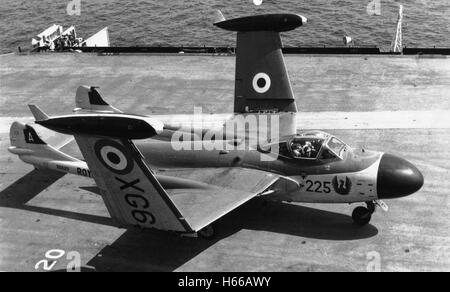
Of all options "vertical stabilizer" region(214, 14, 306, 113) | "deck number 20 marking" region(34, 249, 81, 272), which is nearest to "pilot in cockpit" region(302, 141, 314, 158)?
"vertical stabilizer" region(214, 14, 306, 113)

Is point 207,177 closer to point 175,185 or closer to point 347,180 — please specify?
point 175,185

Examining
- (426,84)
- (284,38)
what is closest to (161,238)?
(426,84)

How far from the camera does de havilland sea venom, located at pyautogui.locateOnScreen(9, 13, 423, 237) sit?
636 inches

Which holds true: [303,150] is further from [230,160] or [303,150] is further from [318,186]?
[230,160]

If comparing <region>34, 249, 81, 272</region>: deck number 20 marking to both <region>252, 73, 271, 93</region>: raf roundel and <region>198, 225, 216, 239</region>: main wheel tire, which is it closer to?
<region>198, 225, 216, 239</region>: main wheel tire

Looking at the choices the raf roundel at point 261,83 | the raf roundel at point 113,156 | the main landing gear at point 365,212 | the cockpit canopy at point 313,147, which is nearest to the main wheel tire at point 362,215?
the main landing gear at point 365,212

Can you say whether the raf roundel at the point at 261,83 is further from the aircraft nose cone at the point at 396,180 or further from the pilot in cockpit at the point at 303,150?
the aircraft nose cone at the point at 396,180

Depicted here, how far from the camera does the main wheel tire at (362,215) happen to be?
19.5 metres

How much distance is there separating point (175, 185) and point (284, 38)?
1425 inches

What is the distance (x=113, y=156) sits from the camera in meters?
16.1

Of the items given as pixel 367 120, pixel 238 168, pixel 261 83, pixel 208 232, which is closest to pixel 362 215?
pixel 238 168

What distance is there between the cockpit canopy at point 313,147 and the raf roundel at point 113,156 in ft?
19.8

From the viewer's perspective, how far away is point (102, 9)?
211ft

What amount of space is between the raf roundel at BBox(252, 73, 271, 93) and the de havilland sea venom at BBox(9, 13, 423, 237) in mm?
44
